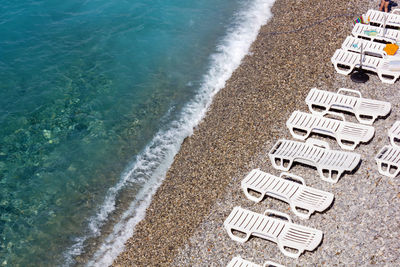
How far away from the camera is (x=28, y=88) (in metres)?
18.0

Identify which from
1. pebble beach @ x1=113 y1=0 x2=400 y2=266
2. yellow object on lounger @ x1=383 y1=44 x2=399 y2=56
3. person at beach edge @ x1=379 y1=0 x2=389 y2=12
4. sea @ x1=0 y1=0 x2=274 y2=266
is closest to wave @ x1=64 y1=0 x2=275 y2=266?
sea @ x1=0 y1=0 x2=274 y2=266

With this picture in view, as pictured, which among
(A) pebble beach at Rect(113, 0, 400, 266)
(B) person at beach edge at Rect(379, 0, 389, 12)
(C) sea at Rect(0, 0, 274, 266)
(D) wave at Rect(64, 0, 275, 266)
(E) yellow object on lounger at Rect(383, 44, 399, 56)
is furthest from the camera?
(B) person at beach edge at Rect(379, 0, 389, 12)

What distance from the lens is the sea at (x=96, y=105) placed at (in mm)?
12617

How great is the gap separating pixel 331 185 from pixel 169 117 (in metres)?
6.97

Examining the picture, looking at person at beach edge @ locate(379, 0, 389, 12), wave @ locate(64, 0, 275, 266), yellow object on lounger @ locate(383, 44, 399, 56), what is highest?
person at beach edge @ locate(379, 0, 389, 12)

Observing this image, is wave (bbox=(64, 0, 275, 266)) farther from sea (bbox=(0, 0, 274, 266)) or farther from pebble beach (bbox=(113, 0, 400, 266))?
pebble beach (bbox=(113, 0, 400, 266))

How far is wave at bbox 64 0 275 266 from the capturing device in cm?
1198

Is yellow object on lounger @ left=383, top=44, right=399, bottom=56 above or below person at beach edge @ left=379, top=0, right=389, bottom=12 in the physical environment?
below

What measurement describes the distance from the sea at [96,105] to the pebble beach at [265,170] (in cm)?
93

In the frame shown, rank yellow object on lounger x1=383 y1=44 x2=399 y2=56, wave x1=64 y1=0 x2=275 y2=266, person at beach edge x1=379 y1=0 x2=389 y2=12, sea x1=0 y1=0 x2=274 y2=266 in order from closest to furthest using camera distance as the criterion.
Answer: wave x1=64 y1=0 x2=275 y2=266 → sea x1=0 y1=0 x2=274 y2=266 → yellow object on lounger x1=383 y1=44 x2=399 y2=56 → person at beach edge x1=379 y1=0 x2=389 y2=12

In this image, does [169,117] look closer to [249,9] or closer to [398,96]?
[398,96]

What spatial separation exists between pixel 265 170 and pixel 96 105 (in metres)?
7.92

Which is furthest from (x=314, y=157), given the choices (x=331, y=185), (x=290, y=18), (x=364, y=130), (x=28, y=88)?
(x=28, y=88)

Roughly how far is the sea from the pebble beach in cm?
93
